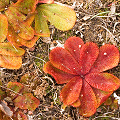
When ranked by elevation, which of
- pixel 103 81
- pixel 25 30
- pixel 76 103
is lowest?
pixel 76 103

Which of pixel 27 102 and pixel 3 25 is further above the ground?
pixel 3 25

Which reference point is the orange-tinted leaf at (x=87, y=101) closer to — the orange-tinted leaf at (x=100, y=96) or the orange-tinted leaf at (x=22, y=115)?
the orange-tinted leaf at (x=100, y=96)

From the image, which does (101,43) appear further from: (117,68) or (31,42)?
(31,42)

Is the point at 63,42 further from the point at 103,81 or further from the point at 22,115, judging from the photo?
the point at 22,115

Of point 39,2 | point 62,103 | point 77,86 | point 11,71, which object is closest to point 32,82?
point 11,71

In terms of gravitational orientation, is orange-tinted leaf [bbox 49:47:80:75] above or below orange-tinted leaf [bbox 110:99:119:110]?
above

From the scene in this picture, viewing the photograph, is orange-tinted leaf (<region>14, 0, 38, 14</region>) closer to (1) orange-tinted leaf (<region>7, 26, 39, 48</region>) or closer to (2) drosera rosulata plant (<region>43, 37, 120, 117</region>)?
(1) orange-tinted leaf (<region>7, 26, 39, 48</region>)

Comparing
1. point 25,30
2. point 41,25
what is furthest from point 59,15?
point 25,30

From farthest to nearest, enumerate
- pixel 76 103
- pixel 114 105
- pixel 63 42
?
pixel 63 42 → pixel 114 105 → pixel 76 103

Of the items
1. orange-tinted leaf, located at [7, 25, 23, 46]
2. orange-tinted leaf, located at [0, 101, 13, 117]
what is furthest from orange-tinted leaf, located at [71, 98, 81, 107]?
orange-tinted leaf, located at [7, 25, 23, 46]
